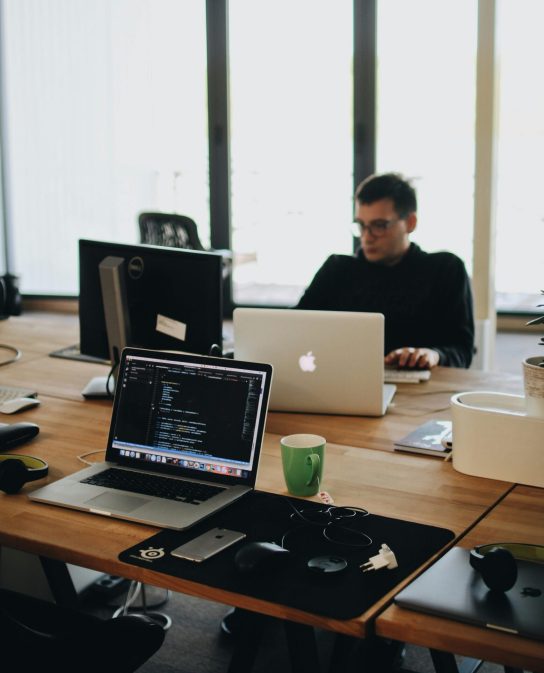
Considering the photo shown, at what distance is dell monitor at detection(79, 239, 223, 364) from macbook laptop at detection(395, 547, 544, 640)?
1058 mm

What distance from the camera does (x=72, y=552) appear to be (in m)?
1.52

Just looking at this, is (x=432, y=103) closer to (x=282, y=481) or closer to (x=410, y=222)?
(x=410, y=222)

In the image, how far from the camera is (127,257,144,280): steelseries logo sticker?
2.38 metres

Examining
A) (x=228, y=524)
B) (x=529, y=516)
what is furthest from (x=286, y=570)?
(x=529, y=516)

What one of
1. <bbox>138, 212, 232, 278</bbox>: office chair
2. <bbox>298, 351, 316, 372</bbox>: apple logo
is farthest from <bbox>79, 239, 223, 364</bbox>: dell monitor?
<bbox>138, 212, 232, 278</bbox>: office chair

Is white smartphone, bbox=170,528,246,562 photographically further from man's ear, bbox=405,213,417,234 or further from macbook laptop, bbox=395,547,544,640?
man's ear, bbox=405,213,417,234

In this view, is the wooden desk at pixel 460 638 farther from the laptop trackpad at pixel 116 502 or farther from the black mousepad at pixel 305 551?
the laptop trackpad at pixel 116 502

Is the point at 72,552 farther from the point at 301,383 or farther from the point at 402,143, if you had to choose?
the point at 402,143

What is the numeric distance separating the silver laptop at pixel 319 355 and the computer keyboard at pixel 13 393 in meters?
0.62

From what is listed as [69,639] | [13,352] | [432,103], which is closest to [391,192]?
[13,352]

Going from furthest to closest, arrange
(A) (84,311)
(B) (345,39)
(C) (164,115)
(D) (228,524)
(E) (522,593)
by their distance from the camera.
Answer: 1. (C) (164,115)
2. (B) (345,39)
3. (A) (84,311)
4. (D) (228,524)
5. (E) (522,593)

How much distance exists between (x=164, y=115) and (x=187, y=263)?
4508mm

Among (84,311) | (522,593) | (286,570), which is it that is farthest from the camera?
(84,311)

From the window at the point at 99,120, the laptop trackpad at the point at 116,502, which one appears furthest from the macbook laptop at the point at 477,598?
the window at the point at 99,120
